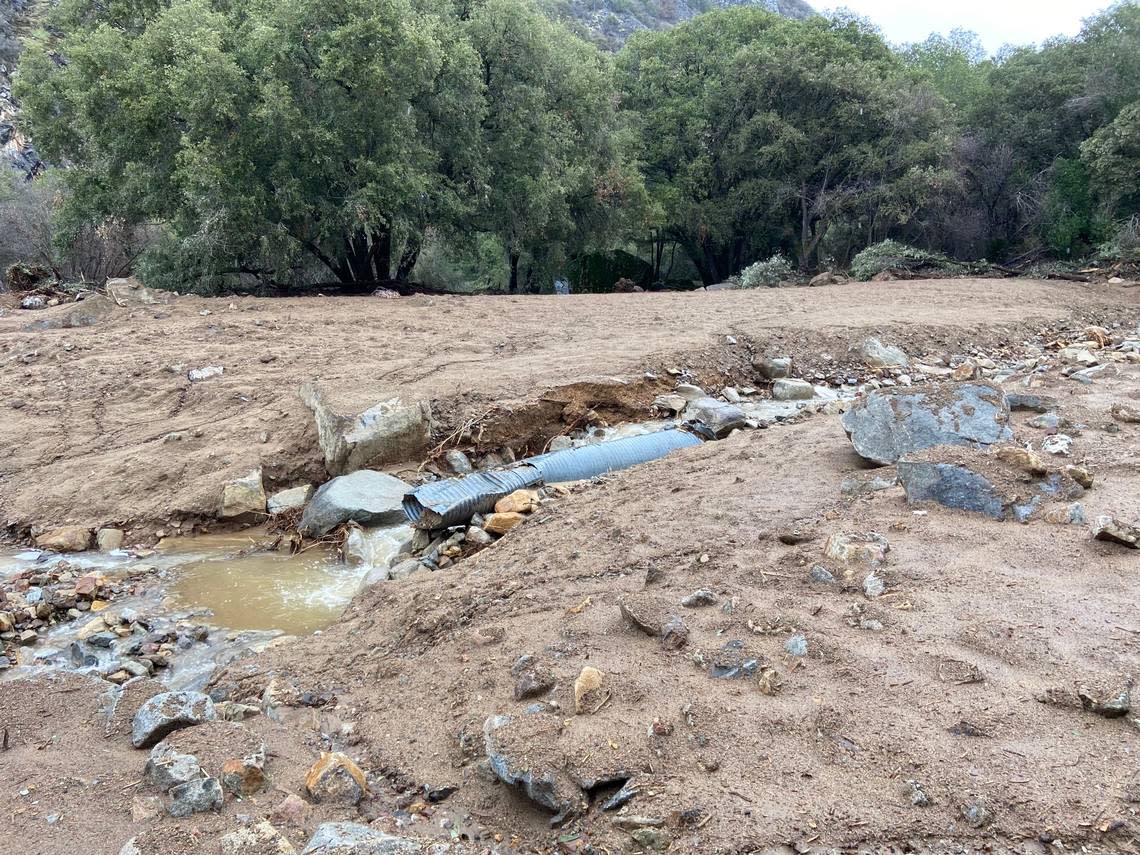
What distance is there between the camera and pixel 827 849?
1911mm

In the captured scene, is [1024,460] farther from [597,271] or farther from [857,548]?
[597,271]

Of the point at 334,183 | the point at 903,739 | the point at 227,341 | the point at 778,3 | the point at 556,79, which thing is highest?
the point at 778,3

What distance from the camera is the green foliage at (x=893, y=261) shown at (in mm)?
16516

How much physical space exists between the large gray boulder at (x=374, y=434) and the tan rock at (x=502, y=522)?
1572 mm

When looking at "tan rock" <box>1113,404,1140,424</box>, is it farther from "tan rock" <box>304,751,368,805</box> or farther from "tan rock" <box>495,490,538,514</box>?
"tan rock" <box>304,751,368,805</box>

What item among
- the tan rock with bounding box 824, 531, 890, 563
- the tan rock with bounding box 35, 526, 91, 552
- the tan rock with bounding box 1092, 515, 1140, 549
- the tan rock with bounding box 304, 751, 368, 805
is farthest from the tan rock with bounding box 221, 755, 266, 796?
the tan rock with bounding box 35, 526, 91, 552

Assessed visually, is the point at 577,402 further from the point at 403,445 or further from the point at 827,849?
the point at 827,849

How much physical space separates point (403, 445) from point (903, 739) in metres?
4.89

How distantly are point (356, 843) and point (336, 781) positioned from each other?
1.57 feet

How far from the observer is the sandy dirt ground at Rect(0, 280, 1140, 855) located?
2068 mm

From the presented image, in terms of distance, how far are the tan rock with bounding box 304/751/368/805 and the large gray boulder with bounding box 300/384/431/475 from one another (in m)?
3.94

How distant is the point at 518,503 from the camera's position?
5.37m

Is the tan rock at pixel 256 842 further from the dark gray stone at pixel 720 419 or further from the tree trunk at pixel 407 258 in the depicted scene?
the tree trunk at pixel 407 258

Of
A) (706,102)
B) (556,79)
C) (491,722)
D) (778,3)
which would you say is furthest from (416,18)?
(778,3)
